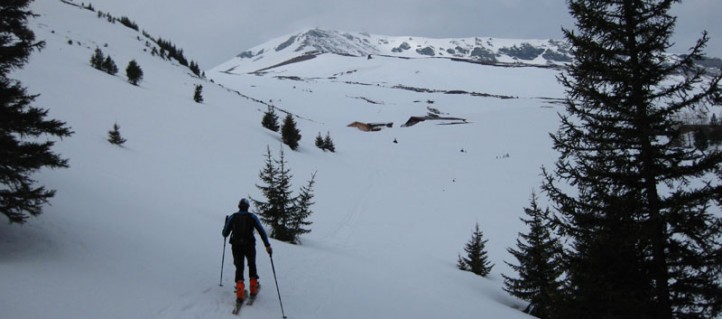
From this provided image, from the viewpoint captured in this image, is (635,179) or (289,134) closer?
(635,179)

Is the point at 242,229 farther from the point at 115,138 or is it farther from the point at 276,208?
the point at 115,138

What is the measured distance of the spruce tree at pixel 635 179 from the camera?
6.17 meters

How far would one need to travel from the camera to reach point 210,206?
14.2 metres

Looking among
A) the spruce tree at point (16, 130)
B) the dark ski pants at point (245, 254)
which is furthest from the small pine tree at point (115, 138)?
the dark ski pants at point (245, 254)

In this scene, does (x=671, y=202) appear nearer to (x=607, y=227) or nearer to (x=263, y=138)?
(x=607, y=227)

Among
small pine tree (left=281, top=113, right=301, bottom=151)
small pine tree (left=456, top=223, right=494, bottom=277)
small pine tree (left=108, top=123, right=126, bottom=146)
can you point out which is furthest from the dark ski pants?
small pine tree (left=281, top=113, right=301, bottom=151)

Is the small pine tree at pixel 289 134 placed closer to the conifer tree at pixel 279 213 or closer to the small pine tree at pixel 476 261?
the conifer tree at pixel 279 213

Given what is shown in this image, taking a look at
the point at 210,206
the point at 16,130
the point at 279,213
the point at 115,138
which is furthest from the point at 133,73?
the point at 16,130

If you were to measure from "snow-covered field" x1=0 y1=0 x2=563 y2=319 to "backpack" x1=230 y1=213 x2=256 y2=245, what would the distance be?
1.01 meters

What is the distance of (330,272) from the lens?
400 inches

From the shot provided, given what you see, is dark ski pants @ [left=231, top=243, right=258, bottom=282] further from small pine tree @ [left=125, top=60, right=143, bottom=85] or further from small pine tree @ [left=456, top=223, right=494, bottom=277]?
small pine tree @ [left=125, top=60, right=143, bottom=85]

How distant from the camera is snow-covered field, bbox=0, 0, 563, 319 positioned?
6781 mm

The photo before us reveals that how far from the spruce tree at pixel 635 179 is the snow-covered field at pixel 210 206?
11.8 ft

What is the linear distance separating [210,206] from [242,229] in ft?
25.0
